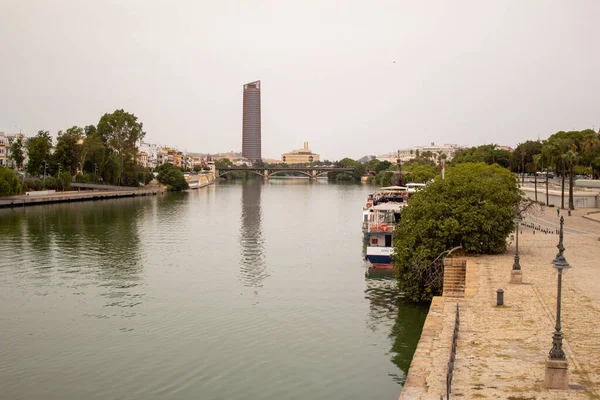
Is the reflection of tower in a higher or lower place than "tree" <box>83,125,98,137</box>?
lower

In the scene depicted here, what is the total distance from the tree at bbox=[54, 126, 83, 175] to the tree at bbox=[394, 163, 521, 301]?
263 ft

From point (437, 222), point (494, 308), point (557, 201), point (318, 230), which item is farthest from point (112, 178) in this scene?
point (494, 308)

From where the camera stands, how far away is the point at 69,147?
325 feet

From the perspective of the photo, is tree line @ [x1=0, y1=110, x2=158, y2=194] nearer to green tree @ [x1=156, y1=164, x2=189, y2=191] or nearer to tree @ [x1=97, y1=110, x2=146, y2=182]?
tree @ [x1=97, y1=110, x2=146, y2=182]

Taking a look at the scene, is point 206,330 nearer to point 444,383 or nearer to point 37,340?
point 37,340

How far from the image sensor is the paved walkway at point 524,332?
1233 centimetres

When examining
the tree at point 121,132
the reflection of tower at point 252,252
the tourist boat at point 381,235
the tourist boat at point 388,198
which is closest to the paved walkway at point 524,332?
the tourist boat at point 381,235

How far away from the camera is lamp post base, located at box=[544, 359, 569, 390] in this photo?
469 inches

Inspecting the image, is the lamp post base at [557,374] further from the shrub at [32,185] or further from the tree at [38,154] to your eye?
the tree at [38,154]

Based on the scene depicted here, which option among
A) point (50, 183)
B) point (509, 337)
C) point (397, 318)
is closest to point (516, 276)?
point (397, 318)

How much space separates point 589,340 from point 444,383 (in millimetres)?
4841

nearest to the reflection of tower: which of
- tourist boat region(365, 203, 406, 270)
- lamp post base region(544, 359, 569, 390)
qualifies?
tourist boat region(365, 203, 406, 270)

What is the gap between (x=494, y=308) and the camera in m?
18.6

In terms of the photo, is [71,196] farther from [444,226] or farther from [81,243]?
[444,226]
